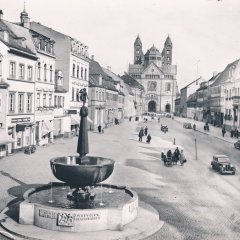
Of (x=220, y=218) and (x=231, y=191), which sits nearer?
(x=220, y=218)

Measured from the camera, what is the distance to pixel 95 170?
15.4 metres

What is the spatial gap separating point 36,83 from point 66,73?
1395 cm

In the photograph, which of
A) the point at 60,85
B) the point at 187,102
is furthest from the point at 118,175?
the point at 187,102

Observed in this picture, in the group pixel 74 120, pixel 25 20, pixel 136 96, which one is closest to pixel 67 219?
pixel 25 20

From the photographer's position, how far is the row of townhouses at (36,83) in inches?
1350

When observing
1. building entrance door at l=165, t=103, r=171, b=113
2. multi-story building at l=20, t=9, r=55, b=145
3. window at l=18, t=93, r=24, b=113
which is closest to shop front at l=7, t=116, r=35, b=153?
window at l=18, t=93, r=24, b=113

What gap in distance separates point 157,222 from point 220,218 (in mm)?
2885

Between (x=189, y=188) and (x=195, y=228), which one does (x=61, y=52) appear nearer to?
(x=189, y=188)

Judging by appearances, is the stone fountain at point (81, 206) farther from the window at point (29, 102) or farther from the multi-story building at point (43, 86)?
the multi-story building at point (43, 86)

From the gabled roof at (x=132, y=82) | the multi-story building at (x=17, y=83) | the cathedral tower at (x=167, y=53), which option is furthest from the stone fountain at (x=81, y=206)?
the cathedral tower at (x=167, y=53)

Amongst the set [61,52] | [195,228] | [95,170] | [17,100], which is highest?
[61,52]

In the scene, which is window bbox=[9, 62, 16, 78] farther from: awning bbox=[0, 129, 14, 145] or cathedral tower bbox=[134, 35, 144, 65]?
cathedral tower bbox=[134, 35, 144, 65]

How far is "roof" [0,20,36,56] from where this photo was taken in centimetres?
3639

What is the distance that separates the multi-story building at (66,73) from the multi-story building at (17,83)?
33.2 ft
